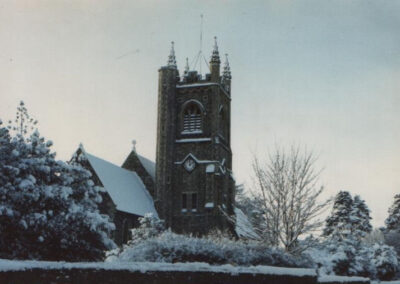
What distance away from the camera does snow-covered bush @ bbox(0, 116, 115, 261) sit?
17.7 m

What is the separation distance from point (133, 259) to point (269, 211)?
947cm

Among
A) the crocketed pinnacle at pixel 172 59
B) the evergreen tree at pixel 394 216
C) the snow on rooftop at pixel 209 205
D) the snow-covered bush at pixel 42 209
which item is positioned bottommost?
the snow-covered bush at pixel 42 209

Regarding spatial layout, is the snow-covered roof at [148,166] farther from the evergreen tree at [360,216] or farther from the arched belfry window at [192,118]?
the evergreen tree at [360,216]

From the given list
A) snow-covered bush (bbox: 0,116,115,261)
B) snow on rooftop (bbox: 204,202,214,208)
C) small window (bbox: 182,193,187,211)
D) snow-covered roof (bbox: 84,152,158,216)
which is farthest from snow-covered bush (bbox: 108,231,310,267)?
small window (bbox: 182,193,187,211)

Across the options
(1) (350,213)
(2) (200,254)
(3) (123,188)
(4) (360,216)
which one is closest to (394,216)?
(4) (360,216)

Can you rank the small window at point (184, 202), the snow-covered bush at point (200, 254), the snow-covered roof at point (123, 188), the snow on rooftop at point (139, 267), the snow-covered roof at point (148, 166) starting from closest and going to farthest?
1. the snow on rooftop at point (139, 267)
2. the snow-covered bush at point (200, 254)
3. the snow-covered roof at point (123, 188)
4. the small window at point (184, 202)
5. the snow-covered roof at point (148, 166)

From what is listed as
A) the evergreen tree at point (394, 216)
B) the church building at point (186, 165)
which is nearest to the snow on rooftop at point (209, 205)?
the church building at point (186, 165)

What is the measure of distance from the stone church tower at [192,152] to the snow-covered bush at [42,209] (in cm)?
2499

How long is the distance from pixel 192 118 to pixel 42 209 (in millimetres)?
30060

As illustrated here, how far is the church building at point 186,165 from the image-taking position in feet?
147

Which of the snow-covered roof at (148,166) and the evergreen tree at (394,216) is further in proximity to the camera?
the evergreen tree at (394,216)

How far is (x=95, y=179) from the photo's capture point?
41.3 meters

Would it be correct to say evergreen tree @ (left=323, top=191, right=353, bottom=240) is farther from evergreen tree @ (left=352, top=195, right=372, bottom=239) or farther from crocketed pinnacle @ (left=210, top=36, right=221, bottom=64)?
crocketed pinnacle @ (left=210, top=36, right=221, bottom=64)

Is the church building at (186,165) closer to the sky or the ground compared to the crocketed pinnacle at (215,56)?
closer to the ground
